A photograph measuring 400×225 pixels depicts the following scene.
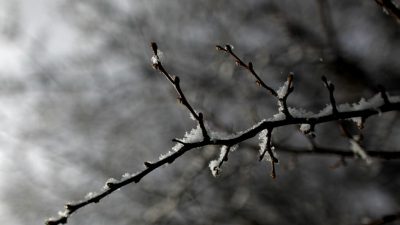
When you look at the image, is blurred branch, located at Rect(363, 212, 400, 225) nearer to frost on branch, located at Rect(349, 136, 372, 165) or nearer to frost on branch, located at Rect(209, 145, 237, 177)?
frost on branch, located at Rect(349, 136, 372, 165)

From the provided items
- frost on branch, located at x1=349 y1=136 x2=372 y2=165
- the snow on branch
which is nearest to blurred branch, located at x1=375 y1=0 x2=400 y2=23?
the snow on branch

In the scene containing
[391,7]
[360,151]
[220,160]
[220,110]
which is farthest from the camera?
[220,110]

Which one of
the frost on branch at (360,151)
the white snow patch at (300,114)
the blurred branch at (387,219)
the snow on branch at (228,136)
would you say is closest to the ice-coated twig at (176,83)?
the snow on branch at (228,136)


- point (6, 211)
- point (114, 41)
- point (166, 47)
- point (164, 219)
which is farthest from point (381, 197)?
point (6, 211)

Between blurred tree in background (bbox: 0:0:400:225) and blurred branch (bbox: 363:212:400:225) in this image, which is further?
blurred tree in background (bbox: 0:0:400:225)

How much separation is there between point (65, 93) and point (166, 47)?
8.80ft

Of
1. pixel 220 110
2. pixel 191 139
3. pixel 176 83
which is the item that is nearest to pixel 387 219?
pixel 191 139

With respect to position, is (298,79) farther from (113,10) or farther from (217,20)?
(113,10)

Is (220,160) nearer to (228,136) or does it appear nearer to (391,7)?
(228,136)

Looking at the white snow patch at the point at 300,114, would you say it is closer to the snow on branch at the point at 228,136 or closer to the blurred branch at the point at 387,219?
the snow on branch at the point at 228,136

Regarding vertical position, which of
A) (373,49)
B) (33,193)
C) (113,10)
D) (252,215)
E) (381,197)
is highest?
(113,10)

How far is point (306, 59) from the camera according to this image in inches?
262

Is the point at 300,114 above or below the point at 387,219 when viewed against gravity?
above

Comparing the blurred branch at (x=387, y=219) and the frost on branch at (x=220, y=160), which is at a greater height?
the frost on branch at (x=220, y=160)
